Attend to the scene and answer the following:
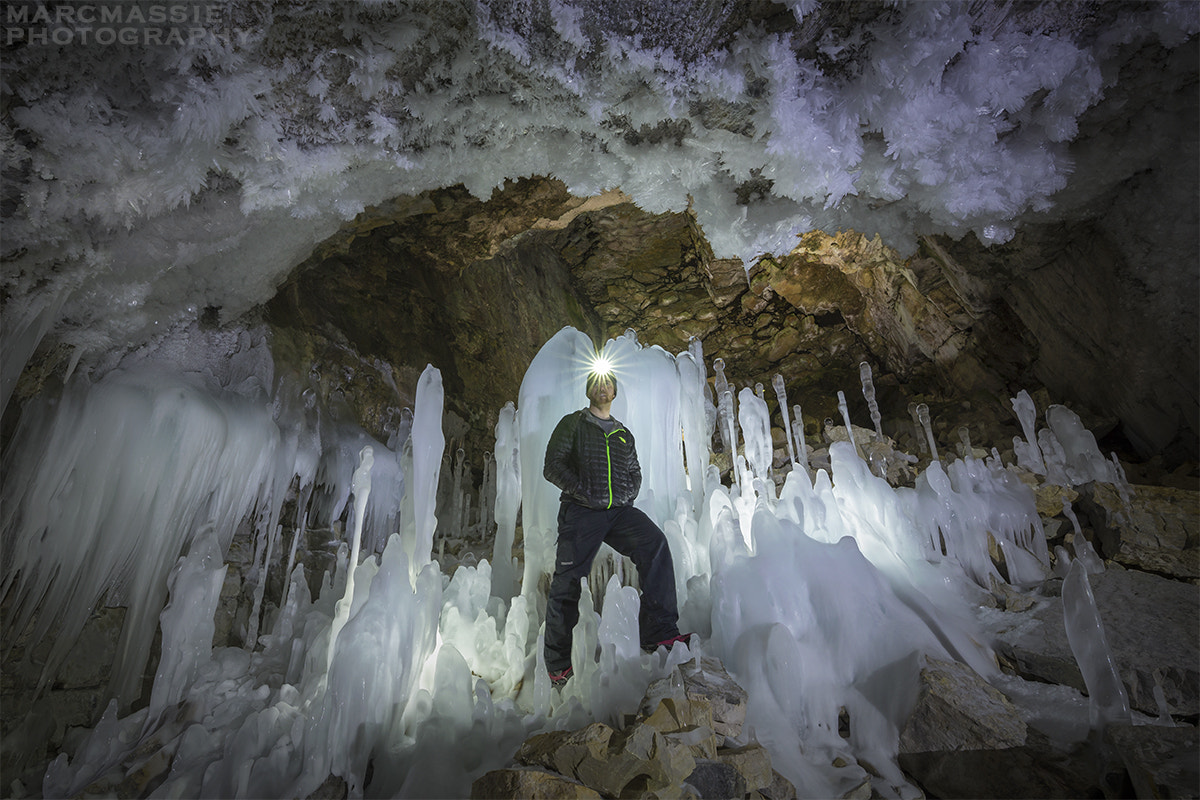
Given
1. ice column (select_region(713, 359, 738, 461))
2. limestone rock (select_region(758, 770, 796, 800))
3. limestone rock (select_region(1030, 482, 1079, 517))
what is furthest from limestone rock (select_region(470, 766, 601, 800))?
limestone rock (select_region(1030, 482, 1079, 517))

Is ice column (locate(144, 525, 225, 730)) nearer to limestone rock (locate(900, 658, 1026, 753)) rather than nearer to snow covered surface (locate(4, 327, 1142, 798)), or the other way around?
snow covered surface (locate(4, 327, 1142, 798))

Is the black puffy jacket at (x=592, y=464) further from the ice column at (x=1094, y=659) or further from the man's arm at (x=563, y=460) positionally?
the ice column at (x=1094, y=659)

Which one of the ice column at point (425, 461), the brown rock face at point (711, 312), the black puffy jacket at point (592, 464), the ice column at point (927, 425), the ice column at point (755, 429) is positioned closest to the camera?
the black puffy jacket at point (592, 464)

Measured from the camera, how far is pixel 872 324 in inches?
343

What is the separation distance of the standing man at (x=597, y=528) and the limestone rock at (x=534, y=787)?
1150mm

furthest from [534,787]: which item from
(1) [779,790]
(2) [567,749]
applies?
(1) [779,790]

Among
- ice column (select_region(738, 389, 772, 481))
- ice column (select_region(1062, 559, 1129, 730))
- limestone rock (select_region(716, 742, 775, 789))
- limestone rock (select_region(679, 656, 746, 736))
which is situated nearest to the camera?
limestone rock (select_region(716, 742, 775, 789))

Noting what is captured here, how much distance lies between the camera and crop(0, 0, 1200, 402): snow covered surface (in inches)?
83.8

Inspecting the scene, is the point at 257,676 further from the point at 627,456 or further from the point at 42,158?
the point at 42,158

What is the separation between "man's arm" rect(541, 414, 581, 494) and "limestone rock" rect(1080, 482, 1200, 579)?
4.82m

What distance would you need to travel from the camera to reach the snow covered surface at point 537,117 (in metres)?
2.13

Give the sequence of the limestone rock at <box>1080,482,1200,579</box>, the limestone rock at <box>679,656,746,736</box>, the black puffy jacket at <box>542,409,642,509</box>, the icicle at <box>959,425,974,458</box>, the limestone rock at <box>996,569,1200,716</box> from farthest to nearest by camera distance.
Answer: the icicle at <box>959,425,974,458</box>, the limestone rock at <box>1080,482,1200,579</box>, the black puffy jacket at <box>542,409,642,509</box>, the limestone rock at <box>996,569,1200,716</box>, the limestone rock at <box>679,656,746,736</box>

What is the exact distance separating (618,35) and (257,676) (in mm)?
4797

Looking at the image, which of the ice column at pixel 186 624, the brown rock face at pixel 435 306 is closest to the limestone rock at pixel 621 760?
the ice column at pixel 186 624
